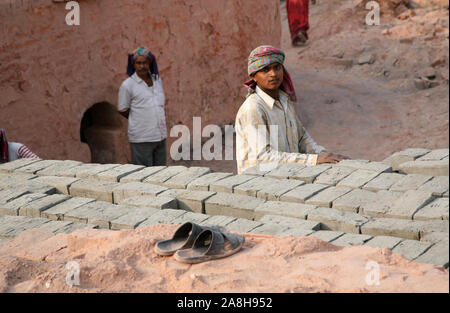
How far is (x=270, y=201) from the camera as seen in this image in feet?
11.8

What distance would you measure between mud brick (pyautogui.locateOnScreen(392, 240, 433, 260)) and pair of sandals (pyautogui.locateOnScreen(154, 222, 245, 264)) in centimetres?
75

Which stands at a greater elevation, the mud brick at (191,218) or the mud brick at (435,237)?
the mud brick at (435,237)

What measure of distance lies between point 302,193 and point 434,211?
0.83 metres

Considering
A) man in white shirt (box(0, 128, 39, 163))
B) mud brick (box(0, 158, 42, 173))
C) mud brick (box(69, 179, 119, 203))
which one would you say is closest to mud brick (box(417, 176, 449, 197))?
mud brick (box(69, 179, 119, 203))

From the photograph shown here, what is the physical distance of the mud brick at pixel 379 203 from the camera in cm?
323

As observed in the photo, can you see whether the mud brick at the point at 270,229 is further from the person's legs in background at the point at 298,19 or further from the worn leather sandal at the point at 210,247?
the person's legs in background at the point at 298,19

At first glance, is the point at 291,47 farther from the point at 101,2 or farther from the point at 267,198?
the point at 267,198

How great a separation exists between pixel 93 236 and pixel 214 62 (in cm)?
741

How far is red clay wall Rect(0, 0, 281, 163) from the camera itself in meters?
7.35

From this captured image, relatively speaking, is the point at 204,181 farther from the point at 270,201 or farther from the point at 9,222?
the point at 9,222

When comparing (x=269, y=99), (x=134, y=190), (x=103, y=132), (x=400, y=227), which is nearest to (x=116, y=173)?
(x=134, y=190)

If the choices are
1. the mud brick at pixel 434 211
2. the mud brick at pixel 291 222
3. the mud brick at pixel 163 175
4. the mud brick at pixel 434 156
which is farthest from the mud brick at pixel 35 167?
the mud brick at pixel 434 211

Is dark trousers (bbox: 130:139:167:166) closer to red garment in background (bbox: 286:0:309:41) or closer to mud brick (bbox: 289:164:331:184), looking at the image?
mud brick (bbox: 289:164:331:184)

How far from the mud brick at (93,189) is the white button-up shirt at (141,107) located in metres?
2.73
